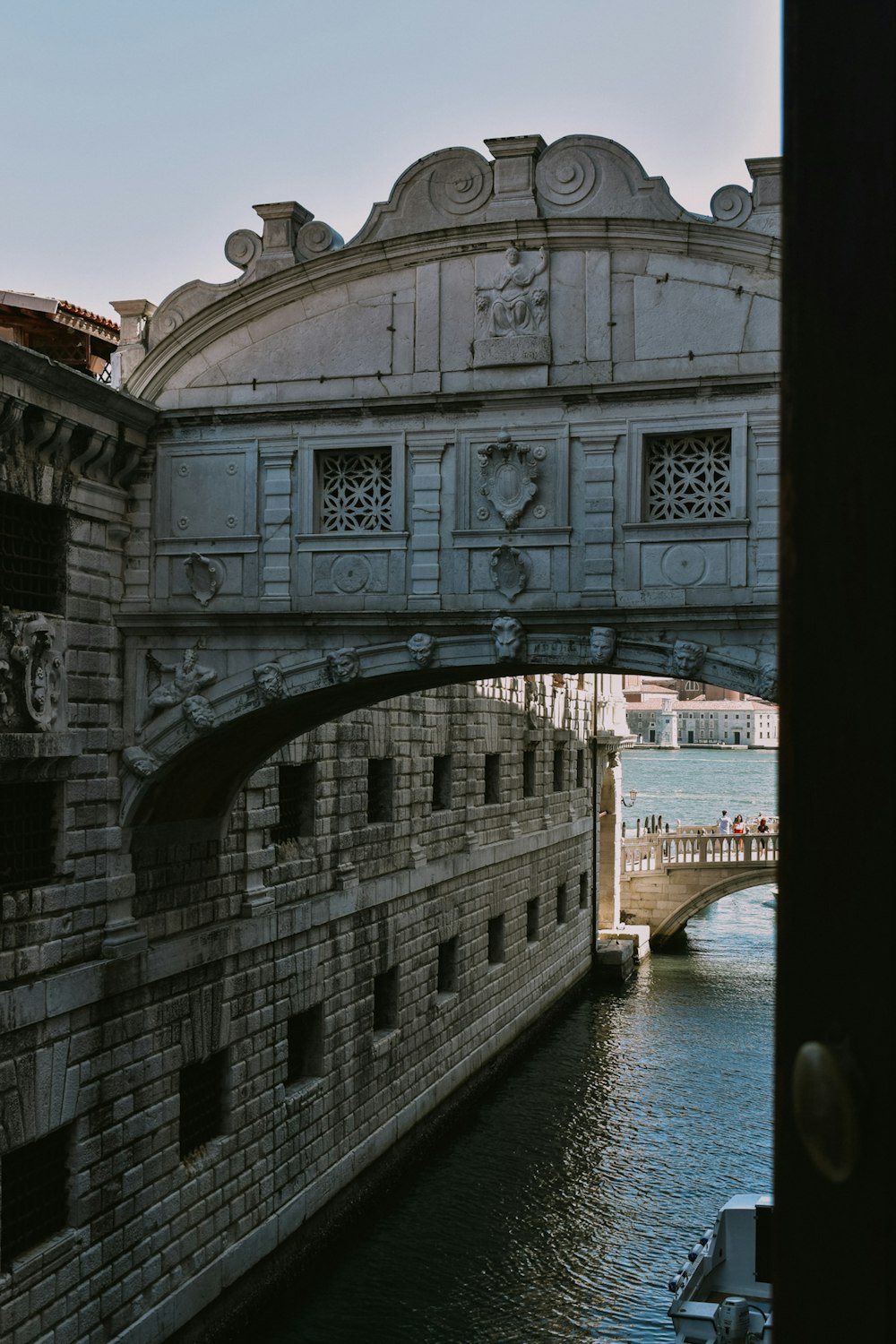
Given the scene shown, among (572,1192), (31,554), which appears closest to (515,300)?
(31,554)

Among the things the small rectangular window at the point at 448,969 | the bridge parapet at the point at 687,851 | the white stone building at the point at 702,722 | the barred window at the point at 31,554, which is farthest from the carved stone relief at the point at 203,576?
the white stone building at the point at 702,722

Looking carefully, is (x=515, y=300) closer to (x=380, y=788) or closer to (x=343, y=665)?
(x=343, y=665)

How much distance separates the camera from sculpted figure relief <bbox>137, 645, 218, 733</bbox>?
1059cm

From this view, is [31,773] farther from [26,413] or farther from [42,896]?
[26,413]

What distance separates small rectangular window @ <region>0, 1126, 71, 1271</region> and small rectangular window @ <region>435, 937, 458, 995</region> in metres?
9.10

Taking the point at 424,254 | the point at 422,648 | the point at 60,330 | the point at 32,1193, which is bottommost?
the point at 32,1193

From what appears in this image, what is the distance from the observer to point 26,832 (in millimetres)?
9750

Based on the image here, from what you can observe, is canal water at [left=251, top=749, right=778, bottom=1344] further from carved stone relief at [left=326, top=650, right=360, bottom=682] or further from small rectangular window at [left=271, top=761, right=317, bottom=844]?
carved stone relief at [left=326, top=650, right=360, bottom=682]

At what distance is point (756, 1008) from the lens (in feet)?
89.1

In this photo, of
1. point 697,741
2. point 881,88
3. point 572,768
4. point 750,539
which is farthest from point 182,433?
point 697,741

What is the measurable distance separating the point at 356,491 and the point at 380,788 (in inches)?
253

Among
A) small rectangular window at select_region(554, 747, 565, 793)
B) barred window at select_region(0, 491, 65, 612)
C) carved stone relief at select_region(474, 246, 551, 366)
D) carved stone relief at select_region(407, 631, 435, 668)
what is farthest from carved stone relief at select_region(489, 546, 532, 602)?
small rectangular window at select_region(554, 747, 565, 793)

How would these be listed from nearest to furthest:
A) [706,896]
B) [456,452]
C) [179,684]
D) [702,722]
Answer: [456,452] < [179,684] < [706,896] < [702,722]

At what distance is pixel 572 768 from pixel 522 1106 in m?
8.23
